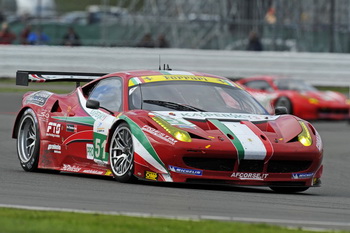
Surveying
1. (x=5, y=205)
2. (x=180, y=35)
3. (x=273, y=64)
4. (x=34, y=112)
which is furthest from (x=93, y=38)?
(x=5, y=205)

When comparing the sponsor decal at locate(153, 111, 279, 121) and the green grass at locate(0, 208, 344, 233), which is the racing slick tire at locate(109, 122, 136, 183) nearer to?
the sponsor decal at locate(153, 111, 279, 121)

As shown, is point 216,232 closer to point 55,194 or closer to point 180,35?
point 55,194

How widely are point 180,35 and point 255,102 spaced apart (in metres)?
19.6

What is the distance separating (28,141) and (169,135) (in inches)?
109

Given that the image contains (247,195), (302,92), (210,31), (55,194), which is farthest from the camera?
(210,31)

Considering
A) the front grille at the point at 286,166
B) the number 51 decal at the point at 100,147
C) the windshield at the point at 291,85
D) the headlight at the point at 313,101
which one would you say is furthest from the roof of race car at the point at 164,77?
the windshield at the point at 291,85

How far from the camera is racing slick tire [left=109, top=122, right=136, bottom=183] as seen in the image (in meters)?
9.30

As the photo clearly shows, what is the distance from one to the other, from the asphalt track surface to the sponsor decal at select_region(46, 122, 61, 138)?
0.44m

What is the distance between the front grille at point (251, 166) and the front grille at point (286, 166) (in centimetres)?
10

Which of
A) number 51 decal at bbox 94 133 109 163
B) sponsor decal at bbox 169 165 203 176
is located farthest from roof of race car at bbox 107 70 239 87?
sponsor decal at bbox 169 165 203 176

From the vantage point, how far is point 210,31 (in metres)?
29.6

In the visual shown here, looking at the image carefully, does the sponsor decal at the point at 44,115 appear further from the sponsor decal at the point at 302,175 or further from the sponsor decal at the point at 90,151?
the sponsor decal at the point at 302,175

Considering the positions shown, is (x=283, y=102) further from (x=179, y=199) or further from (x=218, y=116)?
(x=179, y=199)

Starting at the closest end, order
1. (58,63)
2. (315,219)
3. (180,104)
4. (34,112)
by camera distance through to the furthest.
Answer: (315,219), (180,104), (34,112), (58,63)
